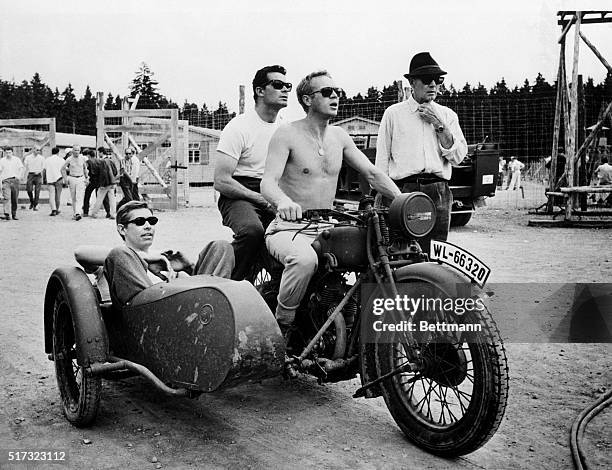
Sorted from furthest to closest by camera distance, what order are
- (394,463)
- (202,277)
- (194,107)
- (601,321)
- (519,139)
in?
(194,107)
(519,139)
(601,321)
(202,277)
(394,463)

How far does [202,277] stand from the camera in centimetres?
306

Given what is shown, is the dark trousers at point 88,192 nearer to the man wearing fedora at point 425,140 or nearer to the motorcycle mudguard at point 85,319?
the man wearing fedora at point 425,140

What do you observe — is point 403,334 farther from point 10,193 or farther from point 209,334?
point 10,193

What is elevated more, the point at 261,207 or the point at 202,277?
the point at 261,207

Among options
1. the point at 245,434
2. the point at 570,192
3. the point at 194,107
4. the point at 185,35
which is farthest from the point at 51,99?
the point at 245,434

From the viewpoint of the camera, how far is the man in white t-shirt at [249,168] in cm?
380

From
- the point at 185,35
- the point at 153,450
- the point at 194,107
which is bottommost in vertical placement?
the point at 153,450

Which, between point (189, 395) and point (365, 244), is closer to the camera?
point (189, 395)

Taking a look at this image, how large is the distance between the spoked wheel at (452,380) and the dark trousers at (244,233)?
1028 millimetres

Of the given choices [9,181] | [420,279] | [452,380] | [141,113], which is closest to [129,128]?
[141,113]

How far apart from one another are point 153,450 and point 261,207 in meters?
1.57

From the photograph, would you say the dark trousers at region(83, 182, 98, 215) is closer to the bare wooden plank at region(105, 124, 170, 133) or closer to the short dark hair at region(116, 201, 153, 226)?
the bare wooden plank at region(105, 124, 170, 133)

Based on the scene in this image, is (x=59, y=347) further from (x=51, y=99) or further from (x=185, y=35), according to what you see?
(x=51, y=99)

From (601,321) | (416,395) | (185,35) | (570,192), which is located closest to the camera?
(416,395)
